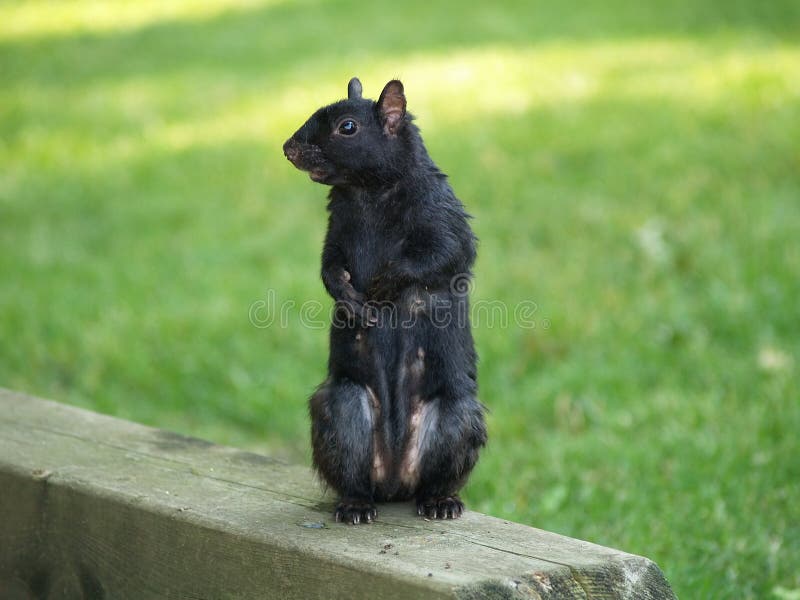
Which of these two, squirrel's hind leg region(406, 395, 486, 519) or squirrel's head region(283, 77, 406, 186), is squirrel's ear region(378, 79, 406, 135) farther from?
squirrel's hind leg region(406, 395, 486, 519)

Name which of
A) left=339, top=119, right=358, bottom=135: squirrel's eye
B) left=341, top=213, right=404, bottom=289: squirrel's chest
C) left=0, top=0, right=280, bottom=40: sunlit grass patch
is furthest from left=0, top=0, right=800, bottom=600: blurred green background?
left=339, top=119, right=358, bottom=135: squirrel's eye

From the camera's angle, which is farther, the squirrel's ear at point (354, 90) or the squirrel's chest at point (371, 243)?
the squirrel's ear at point (354, 90)

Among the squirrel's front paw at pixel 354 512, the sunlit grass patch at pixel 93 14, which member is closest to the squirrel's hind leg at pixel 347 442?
the squirrel's front paw at pixel 354 512

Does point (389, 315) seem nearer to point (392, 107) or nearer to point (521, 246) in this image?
point (392, 107)

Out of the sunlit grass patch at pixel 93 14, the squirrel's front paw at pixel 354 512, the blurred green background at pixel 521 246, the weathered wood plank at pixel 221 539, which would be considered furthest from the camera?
the sunlit grass patch at pixel 93 14

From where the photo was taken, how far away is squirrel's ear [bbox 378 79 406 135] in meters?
3.07

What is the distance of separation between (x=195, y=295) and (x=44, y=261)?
4.39 ft

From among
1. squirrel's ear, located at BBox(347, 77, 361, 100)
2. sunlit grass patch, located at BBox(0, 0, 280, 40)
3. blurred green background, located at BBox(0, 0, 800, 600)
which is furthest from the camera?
sunlit grass patch, located at BBox(0, 0, 280, 40)

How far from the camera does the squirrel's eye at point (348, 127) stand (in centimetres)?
305

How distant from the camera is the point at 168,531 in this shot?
2943mm

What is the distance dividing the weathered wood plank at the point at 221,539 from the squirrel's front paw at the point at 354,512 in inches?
1.3

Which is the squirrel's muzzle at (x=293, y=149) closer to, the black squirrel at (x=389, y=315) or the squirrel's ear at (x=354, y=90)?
the black squirrel at (x=389, y=315)

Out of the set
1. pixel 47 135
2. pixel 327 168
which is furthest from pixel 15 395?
pixel 47 135

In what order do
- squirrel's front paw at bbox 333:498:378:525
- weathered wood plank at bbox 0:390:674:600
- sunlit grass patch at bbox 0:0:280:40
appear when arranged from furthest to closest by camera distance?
sunlit grass patch at bbox 0:0:280:40
squirrel's front paw at bbox 333:498:378:525
weathered wood plank at bbox 0:390:674:600
